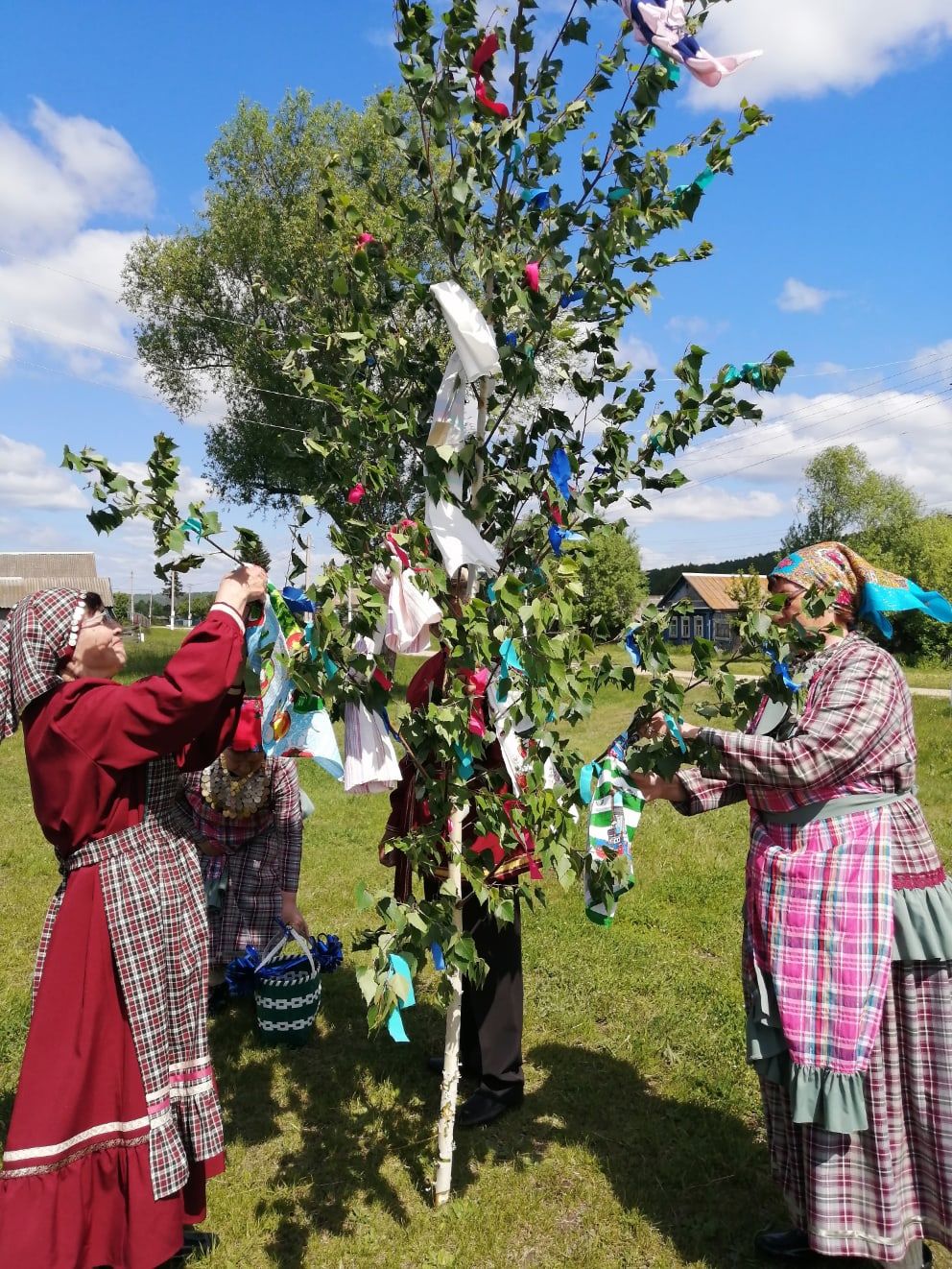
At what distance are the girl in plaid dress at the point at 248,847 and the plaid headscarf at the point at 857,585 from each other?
105 inches

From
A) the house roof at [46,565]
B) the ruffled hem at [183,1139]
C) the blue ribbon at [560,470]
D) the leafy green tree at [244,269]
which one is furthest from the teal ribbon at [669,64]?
the house roof at [46,565]

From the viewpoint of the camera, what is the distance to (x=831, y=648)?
2.71m

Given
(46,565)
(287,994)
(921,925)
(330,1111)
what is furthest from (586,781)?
(46,565)

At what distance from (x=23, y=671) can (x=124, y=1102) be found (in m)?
1.24

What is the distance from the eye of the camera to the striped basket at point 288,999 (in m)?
4.10

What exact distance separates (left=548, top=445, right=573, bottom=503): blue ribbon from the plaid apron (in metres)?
1.43

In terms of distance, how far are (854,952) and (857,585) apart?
3.48 ft

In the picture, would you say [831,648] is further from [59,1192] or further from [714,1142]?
[59,1192]

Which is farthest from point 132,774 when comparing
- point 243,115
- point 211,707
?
point 243,115

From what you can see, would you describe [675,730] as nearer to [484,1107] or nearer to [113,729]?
[113,729]

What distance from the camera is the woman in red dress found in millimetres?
2406

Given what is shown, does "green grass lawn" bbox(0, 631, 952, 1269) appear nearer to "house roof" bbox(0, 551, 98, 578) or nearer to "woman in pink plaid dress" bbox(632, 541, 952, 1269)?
"woman in pink plaid dress" bbox(632, 541, 952, 1269)

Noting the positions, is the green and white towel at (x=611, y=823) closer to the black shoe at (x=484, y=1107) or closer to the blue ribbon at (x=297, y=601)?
the blue ribbon at (x=297, y=601)

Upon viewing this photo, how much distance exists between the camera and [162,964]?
2.58 meters
